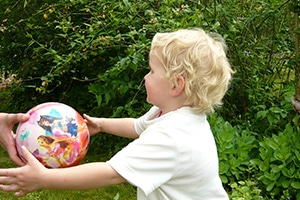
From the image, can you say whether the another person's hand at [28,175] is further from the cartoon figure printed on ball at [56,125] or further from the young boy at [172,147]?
the cartoon figure printed on ball at [56,125]

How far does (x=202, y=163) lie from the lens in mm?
2283

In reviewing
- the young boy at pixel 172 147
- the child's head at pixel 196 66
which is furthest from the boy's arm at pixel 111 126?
the child's head at pixel 196 66

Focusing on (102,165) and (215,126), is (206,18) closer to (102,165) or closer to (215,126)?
(215,126)

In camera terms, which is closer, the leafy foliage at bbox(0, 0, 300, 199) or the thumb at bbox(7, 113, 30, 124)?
the thumb at bbox(7, 113, 30, 124)

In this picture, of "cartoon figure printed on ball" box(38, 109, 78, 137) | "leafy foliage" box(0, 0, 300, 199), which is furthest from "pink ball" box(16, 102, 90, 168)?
"leafy foliage" box(0, 0, 300, 199)

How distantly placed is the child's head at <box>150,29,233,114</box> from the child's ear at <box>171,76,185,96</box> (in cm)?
1

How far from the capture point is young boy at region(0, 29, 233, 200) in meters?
2.14

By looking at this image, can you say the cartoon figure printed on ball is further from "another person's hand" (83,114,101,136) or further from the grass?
the grass

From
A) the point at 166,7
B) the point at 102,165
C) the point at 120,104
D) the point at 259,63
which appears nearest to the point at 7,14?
the point at 120,104

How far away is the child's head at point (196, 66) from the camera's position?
2268 mm

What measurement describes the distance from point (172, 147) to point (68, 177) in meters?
0.42

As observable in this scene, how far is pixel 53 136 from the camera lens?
2.54m

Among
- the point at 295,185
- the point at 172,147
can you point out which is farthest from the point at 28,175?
the point at 295,185

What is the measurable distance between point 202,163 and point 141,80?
104 inches
